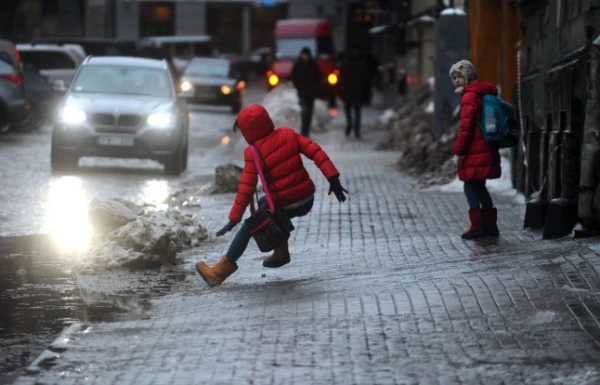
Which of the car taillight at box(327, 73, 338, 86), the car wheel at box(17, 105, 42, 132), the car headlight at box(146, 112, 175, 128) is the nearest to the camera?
the car headlight at box(146, 112, 175, 128)

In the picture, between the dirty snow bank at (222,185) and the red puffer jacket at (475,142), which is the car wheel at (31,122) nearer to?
the dirty snow bank at (222,185)

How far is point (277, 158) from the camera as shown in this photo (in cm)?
927

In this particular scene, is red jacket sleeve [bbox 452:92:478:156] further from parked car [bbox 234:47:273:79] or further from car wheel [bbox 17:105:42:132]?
parked car [bbox 234:47:273:79]

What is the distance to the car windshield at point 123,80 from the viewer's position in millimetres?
20516

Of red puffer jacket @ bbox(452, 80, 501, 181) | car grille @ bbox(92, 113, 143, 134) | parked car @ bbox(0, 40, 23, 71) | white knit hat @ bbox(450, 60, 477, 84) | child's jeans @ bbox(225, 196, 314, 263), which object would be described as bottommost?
child's jeans @ bbox(225, 196, 314, 263)

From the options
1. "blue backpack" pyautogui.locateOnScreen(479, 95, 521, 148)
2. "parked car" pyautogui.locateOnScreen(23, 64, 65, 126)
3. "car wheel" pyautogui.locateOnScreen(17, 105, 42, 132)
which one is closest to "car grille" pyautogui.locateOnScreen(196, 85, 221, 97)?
"parked car" pyautogui.locateOnScreen(23, 64, 65, 126)

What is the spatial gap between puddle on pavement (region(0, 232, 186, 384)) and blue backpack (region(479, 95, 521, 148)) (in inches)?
106

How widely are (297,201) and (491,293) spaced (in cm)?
164

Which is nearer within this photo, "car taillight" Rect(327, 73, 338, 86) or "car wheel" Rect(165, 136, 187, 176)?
"car wheel" Rect(165, 136, 187, 176)

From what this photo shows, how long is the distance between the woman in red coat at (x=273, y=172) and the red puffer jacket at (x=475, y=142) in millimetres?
2129

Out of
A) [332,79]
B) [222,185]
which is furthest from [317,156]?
[332,79]

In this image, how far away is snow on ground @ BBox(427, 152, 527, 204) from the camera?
1528 cm

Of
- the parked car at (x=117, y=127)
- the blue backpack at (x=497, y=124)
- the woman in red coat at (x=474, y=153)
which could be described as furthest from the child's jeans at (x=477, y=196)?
the parked car at (x=117, y=127)

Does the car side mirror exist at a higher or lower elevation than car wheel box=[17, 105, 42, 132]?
higher
